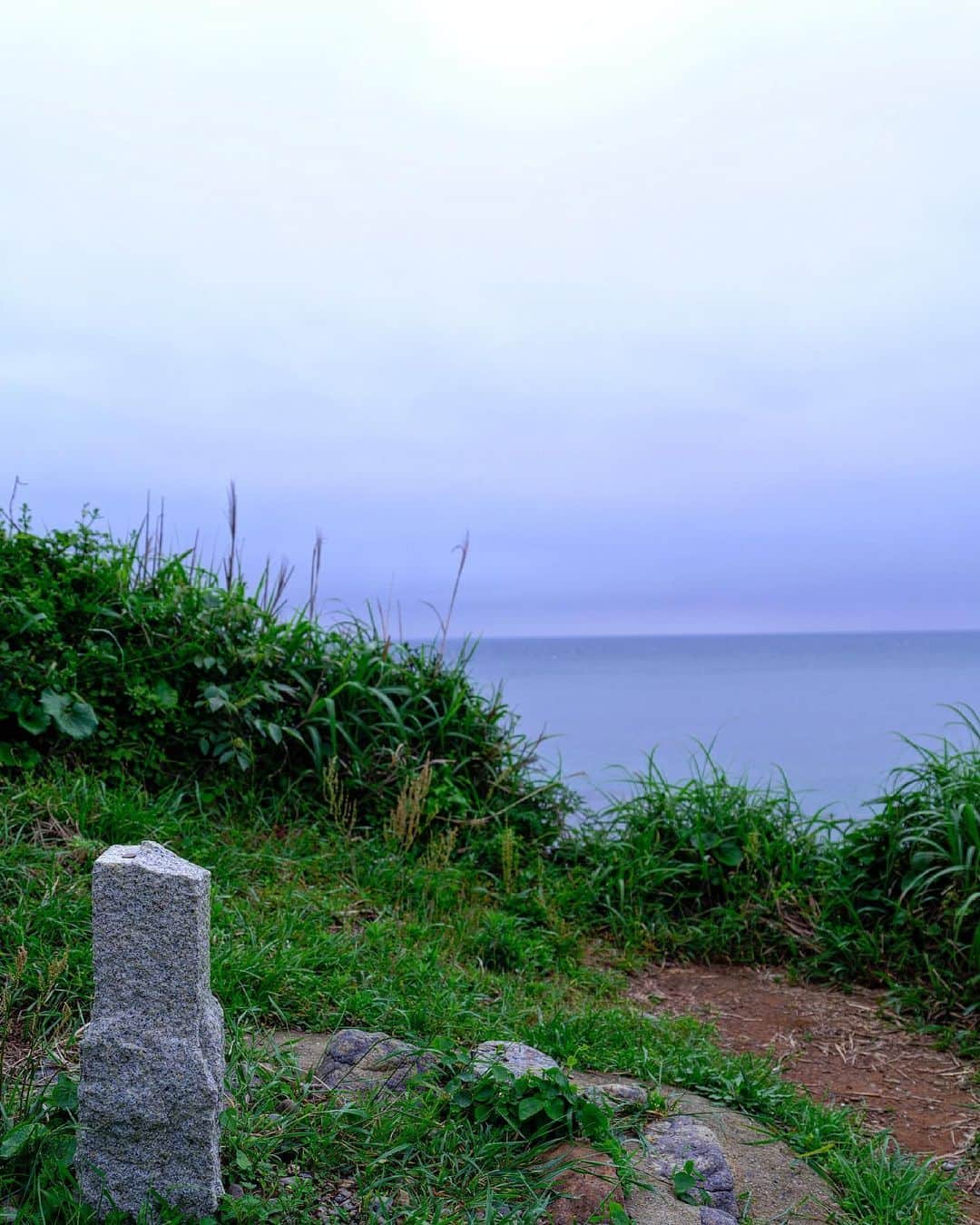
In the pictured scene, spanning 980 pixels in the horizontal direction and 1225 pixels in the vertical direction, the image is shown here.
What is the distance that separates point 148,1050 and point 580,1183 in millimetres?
1129

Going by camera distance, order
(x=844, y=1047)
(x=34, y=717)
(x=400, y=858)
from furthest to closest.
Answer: (x=400, y=858)
(x=34, y=717)
(x=844, y=1047)

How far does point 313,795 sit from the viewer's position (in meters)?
5.62

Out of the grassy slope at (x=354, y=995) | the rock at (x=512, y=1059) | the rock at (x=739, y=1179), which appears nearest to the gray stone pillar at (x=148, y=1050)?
the grassy slope at (x=354, y=995)

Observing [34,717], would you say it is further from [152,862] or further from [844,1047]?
[844,1047]

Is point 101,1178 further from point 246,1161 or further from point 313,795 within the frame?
point 313,795

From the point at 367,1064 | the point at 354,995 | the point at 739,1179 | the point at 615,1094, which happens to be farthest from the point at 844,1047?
the point at 367,1064

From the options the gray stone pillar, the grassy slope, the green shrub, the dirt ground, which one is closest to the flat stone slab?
the grassy slope

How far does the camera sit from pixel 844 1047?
174 inches

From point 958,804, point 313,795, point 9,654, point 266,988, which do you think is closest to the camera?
point 266,988

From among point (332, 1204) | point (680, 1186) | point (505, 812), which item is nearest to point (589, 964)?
point (505, 812)

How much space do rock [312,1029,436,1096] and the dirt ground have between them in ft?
6.12

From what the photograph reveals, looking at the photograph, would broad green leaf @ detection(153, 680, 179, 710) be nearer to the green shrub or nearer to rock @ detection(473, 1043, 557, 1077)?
the green shrub

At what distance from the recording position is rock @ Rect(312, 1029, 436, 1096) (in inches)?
111

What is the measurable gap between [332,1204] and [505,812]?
3.64m
